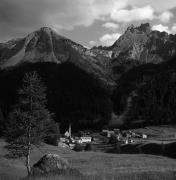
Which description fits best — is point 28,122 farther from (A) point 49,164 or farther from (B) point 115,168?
(B) point 115,168

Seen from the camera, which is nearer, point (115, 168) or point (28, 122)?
point (28, 122)

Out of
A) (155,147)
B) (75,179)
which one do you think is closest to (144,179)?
(75,179)

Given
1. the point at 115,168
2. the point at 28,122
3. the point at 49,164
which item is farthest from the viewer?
the point at 115,168

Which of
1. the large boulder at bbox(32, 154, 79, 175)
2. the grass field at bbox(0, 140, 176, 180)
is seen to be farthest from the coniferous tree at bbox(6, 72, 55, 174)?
the large boulder at bbox(32, 154, 79, 175)

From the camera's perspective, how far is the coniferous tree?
149ft

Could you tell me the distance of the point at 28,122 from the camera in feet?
149

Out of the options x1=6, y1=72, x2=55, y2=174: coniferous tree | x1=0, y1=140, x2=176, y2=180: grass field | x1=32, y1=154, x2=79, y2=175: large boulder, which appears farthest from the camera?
x1=6, y1=72, x2=55, y2=174: coniferous tree

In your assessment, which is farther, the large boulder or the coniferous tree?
the coniferous tree

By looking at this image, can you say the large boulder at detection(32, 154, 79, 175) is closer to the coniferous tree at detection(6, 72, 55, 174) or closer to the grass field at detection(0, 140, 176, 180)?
the grass field at detection(0, 140, 176, 180)

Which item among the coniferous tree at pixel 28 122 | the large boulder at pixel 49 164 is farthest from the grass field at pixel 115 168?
the coniferous tree at pixel 28 122

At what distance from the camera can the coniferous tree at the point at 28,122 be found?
45438mm

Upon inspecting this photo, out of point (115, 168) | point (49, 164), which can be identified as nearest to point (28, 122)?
point (49, 164)

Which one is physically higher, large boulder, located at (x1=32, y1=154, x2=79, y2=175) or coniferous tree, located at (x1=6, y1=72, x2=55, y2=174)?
coniferous tree, located at (x1=6, y1=72, x2=55, y2=174)

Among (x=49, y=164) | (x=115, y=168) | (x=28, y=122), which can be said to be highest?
(x=28, y=122)
